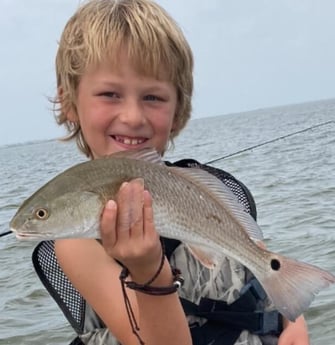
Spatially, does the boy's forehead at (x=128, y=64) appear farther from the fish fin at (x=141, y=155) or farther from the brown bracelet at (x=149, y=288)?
the brown bracelet at (x=149, y=288)

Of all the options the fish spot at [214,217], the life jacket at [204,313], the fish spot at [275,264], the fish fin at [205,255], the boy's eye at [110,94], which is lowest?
the life jacket at [204,313]

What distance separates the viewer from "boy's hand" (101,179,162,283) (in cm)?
210

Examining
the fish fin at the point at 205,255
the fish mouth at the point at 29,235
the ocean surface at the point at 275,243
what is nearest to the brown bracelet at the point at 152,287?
the fish fin at the point at 205,255

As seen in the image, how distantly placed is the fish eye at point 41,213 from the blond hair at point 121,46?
0.82 metres

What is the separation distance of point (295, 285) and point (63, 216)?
2.79 ft

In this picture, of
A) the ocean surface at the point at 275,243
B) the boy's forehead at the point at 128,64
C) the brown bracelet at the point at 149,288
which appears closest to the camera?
the brown bracelet at the point at 149,288

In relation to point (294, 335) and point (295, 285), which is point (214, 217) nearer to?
point (295, 285)

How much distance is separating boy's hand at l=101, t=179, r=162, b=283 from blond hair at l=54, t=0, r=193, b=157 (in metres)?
0.76

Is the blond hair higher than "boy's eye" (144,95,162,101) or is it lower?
higher

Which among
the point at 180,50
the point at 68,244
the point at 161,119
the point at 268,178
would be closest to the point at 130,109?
the point at 161,119

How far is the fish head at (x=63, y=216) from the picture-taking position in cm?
210

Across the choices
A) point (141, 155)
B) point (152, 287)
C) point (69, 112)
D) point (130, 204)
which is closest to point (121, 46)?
point (69, 112)

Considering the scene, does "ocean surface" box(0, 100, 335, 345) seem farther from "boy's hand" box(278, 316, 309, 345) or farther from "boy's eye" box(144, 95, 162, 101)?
"boy's hand" box(278, 316, 309, 345)

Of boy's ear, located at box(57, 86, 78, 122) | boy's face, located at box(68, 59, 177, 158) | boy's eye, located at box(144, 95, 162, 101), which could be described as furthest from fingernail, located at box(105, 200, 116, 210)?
boy's ear, located at box(57, 86, 78, 122)
